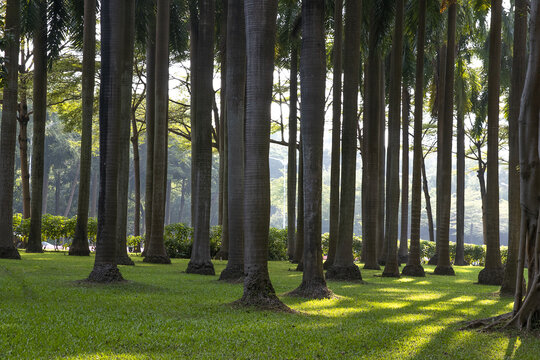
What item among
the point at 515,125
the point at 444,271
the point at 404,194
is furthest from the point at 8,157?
the point at 404,194

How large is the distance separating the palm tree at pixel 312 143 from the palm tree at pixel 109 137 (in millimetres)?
4084

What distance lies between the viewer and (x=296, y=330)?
7.91 m

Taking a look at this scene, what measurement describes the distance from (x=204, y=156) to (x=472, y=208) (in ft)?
273

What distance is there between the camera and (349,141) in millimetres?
16234

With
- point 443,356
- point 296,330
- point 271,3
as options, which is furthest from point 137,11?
point 443,356

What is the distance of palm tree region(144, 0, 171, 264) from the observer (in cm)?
2111

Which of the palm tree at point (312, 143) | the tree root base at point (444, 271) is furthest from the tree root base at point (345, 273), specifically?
the tree root base at point (444, 271)

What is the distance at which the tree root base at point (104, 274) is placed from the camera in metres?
12.3

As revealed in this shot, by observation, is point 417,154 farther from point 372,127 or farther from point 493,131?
point 493,131

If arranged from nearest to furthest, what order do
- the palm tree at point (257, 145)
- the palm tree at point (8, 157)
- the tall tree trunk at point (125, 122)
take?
the palm tree at point (257, 145) < the tall tree trunk at point (125, 122) < the palm tree at point (8, 157)

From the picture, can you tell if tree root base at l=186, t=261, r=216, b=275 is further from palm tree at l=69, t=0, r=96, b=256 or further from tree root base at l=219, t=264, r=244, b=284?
palm tree at l=69, t=0, r=96, b=256

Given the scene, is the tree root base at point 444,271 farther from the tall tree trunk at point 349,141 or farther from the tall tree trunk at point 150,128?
the tall tree trunk at point 150,128

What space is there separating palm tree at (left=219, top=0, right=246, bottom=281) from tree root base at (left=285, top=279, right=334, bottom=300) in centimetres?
325

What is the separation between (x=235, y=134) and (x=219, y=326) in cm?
578
